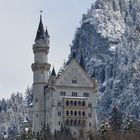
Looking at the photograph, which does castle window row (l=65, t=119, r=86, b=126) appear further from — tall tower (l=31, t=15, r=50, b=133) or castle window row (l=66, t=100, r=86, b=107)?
tall tower (l=31, t=15, r=50, b=133)

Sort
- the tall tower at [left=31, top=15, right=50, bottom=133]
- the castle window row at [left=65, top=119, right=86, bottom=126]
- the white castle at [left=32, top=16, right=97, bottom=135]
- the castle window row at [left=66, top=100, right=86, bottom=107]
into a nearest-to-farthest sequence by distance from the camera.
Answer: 1. the castle window row at [left=65, top=119, right=86, bottom=126]
2. the white castle at [left=32, top=16, right=97, bottom=135]
3. the castle window row at [left=66, top=100, right=86, bottom=107]
4. the tall tower at [left=31, top=15, right=50, bottom=133]

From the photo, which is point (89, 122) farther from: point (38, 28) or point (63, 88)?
point (38, 28)

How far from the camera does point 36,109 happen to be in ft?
499

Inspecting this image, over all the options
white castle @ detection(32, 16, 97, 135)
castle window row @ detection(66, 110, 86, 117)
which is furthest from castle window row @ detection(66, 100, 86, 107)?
castle window row @ detection(66, 110, 86, 117)

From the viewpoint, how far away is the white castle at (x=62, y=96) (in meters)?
A: 145

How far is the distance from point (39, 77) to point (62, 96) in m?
10.2

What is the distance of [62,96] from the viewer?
14638 centimetres

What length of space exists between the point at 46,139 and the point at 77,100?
24747 millimetres

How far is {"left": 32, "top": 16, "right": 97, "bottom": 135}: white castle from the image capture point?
144875 millimetres

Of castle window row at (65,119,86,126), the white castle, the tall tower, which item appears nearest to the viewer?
castle window row at (65,119,86,126)

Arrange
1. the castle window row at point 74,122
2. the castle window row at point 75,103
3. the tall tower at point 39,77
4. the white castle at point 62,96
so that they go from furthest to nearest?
the tall tower at point 39,77 → the castle window row at point 75,103 → the white castle at point 62,96 → the castle window row at point 74,122

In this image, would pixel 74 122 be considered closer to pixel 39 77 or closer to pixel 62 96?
pixel 62 96

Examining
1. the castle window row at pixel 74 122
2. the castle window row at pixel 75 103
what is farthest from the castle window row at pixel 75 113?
the castle window row at pixel 75 103

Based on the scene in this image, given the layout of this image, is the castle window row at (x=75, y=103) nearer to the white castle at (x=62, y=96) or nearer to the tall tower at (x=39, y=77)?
the white castle at (x=62, y=96)
